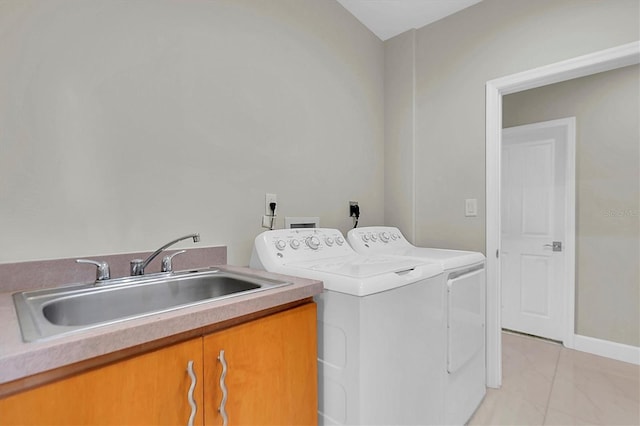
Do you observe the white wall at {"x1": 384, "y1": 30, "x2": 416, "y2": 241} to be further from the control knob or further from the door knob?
the door knob

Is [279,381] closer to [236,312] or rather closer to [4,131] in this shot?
[236,312]

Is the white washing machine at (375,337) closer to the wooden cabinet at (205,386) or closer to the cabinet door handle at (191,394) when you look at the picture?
the wooden cabinet at (205,386)

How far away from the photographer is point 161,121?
131cm

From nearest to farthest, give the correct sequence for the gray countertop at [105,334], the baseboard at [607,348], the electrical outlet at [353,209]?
the gray countertop at [105,334] → the electrical outlet at [353,209] → the baseboard at [607,348]

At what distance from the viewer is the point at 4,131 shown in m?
0.96

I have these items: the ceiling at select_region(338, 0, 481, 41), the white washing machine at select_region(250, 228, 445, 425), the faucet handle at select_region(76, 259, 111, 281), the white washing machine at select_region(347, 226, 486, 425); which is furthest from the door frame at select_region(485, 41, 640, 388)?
the faucet handle at select_region(76, 259, 111, 281)

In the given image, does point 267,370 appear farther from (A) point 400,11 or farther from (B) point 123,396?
(A) point 400,11

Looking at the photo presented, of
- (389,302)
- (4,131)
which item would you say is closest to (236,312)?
(389,302)

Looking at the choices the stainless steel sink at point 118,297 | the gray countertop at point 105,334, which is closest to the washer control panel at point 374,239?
the stainless steel sink at point 118,297

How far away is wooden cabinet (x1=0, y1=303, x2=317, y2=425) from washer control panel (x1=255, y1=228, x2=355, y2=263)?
1.32 feet

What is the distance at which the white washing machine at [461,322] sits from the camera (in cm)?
150

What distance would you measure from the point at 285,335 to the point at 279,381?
5.1 inches

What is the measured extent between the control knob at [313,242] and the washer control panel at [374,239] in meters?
0.37

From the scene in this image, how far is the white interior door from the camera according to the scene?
2756 mm
